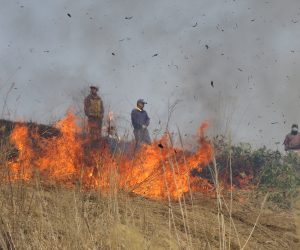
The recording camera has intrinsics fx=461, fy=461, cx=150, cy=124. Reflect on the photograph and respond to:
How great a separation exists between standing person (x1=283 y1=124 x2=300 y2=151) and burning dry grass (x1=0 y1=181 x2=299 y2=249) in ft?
13.8

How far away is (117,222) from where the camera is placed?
7.48 ft

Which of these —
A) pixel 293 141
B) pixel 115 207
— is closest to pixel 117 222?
pixel 115 207

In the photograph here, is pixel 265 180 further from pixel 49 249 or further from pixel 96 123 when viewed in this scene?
pixel 49 249

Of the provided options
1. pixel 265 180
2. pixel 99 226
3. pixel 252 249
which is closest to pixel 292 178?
pixel 265 180

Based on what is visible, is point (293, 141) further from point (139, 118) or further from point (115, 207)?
point (115, 207)

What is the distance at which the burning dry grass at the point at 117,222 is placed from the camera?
2.59m

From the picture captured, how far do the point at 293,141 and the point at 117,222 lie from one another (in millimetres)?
11542

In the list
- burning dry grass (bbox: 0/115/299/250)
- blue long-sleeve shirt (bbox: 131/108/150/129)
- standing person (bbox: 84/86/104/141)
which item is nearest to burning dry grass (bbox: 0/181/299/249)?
burning dry grass (bbox: 0/115/299/250)

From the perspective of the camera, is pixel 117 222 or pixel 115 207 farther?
pixel 115 207

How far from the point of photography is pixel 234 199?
Answer: 8586 millimetres

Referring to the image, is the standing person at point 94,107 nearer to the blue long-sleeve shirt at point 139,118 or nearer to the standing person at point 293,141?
the blue long-sleeve shirt at point 139,118

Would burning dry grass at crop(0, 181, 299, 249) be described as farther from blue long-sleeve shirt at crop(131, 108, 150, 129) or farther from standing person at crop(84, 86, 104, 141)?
standing person at crop(84, 86, 104, 141)

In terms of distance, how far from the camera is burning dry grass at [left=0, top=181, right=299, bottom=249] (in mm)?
2587

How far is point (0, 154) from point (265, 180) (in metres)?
8.49
